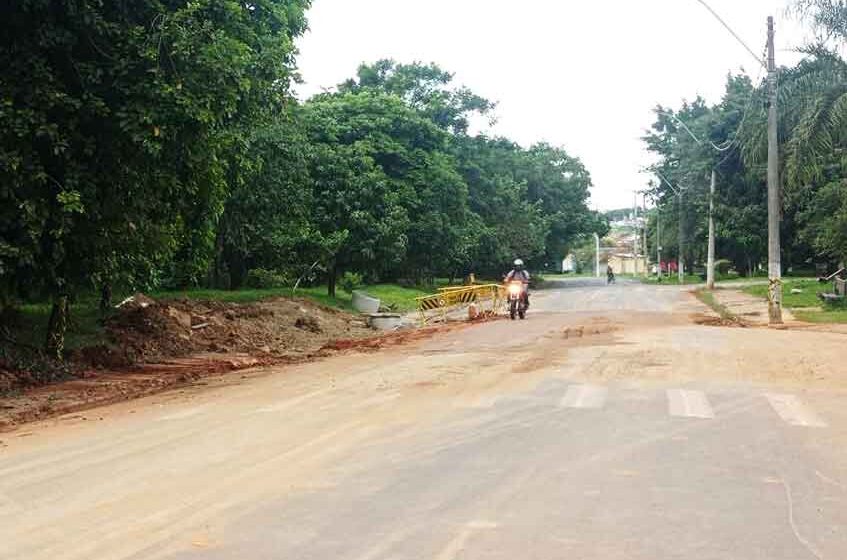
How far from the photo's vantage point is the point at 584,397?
10.9 m

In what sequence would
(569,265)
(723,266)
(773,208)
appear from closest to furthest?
(773,208)
(723,266)
(569,265)

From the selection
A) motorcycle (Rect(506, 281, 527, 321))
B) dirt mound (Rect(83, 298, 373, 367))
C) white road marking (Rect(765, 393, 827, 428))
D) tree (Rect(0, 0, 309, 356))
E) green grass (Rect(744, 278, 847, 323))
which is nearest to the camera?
white road marking (Rect(765, 393, 827, 428))

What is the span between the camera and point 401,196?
1543 inches

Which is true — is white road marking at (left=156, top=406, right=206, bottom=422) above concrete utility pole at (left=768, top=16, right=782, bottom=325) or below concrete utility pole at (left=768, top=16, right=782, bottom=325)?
below

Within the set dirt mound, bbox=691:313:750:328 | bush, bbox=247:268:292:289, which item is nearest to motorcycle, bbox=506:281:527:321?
dirt mound, bbox=691:313:750:328

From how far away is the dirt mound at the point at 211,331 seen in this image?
18233mm

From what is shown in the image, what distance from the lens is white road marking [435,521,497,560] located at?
500cm

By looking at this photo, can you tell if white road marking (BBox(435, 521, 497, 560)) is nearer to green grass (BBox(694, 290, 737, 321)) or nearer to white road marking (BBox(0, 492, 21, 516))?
white road marking (BBox(0, 492, 21, 516))

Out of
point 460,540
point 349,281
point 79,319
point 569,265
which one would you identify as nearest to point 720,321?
point 79,319

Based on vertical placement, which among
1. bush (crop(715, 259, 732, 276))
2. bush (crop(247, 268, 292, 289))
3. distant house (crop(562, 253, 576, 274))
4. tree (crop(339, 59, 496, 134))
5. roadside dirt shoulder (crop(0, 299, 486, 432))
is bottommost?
roadside dirt shoulder (crop(0, 299, 486, 432))

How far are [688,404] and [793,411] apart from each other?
1.14 metres

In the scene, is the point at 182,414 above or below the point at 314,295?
below

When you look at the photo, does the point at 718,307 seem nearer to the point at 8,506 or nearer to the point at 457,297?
the point at 457,297

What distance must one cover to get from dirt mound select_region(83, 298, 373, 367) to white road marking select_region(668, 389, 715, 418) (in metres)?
10.6
